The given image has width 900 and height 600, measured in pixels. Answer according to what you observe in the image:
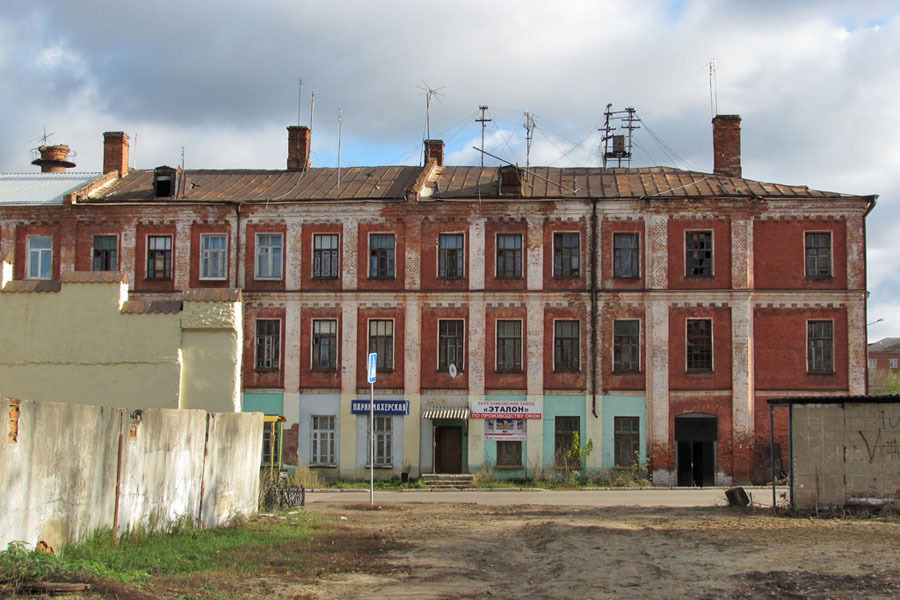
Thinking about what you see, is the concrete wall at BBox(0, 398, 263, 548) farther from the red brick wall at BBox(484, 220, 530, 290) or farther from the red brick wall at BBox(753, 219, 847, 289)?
the red brick wall at BBox(753, 219, 847, 289)

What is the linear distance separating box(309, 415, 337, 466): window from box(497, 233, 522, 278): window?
8.03 metres

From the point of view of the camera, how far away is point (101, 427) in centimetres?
1163

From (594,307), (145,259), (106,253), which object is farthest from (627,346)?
(106,253)

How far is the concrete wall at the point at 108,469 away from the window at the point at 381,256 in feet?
60.0

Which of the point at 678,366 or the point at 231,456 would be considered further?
the point at 678,366

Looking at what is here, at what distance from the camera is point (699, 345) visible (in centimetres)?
3409

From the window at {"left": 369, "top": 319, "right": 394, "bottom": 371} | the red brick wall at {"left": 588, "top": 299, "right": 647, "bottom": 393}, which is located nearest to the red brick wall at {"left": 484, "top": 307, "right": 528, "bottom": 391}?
the red brick wall at {"left": 588, "top": 299, "right": 647, "bottom": 393}

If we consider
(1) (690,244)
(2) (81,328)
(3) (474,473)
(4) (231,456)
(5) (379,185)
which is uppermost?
(5) (379,185)

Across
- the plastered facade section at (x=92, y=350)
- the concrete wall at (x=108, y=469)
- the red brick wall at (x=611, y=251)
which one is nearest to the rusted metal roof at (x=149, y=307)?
the plastered facade section at (x=92, y=350)

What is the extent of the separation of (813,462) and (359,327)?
756 inches

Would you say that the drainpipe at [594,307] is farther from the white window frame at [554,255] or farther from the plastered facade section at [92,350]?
the plastered facade section at [92,350]

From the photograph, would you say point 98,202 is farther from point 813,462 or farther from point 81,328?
point 813,462

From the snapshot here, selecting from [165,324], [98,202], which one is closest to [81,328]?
[165,324]

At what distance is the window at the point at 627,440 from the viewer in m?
33.8
